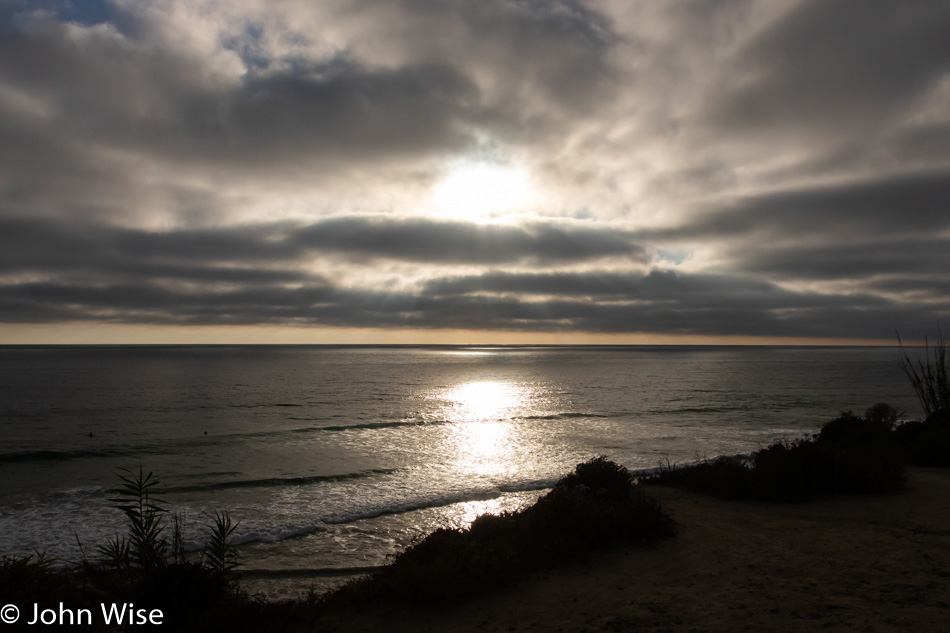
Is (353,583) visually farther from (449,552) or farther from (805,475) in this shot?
(805,475)

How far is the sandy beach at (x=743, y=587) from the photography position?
21.1 feet

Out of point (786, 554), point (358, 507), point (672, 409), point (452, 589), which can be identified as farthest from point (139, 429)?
point (672, 409)

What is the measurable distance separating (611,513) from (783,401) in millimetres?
45647

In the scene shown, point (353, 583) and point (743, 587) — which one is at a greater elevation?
point (743, 587)

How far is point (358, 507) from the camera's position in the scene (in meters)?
15.6

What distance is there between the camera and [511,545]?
31.0 feet

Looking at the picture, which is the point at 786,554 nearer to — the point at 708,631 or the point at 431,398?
the point at 708,631

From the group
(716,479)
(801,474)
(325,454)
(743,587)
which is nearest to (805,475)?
(801,474)

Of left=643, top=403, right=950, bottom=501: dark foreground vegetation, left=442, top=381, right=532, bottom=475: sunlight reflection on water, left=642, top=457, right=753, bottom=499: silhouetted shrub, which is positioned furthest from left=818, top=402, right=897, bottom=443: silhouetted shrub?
left=442, top=381, right=532, bottom=475: sunlight reflection on water

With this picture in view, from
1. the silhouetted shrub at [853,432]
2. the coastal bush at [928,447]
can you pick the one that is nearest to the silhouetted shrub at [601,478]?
the silhouetted shrub at [853,432]

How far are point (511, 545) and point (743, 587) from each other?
376 cm

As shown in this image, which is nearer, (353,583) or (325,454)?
(353,583)

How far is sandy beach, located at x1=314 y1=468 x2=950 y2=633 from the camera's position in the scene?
644 centimetres

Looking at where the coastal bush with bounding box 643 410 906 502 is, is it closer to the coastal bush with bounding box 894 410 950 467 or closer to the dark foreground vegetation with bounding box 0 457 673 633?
the coastal bush with bounding box 894 410 950 467
